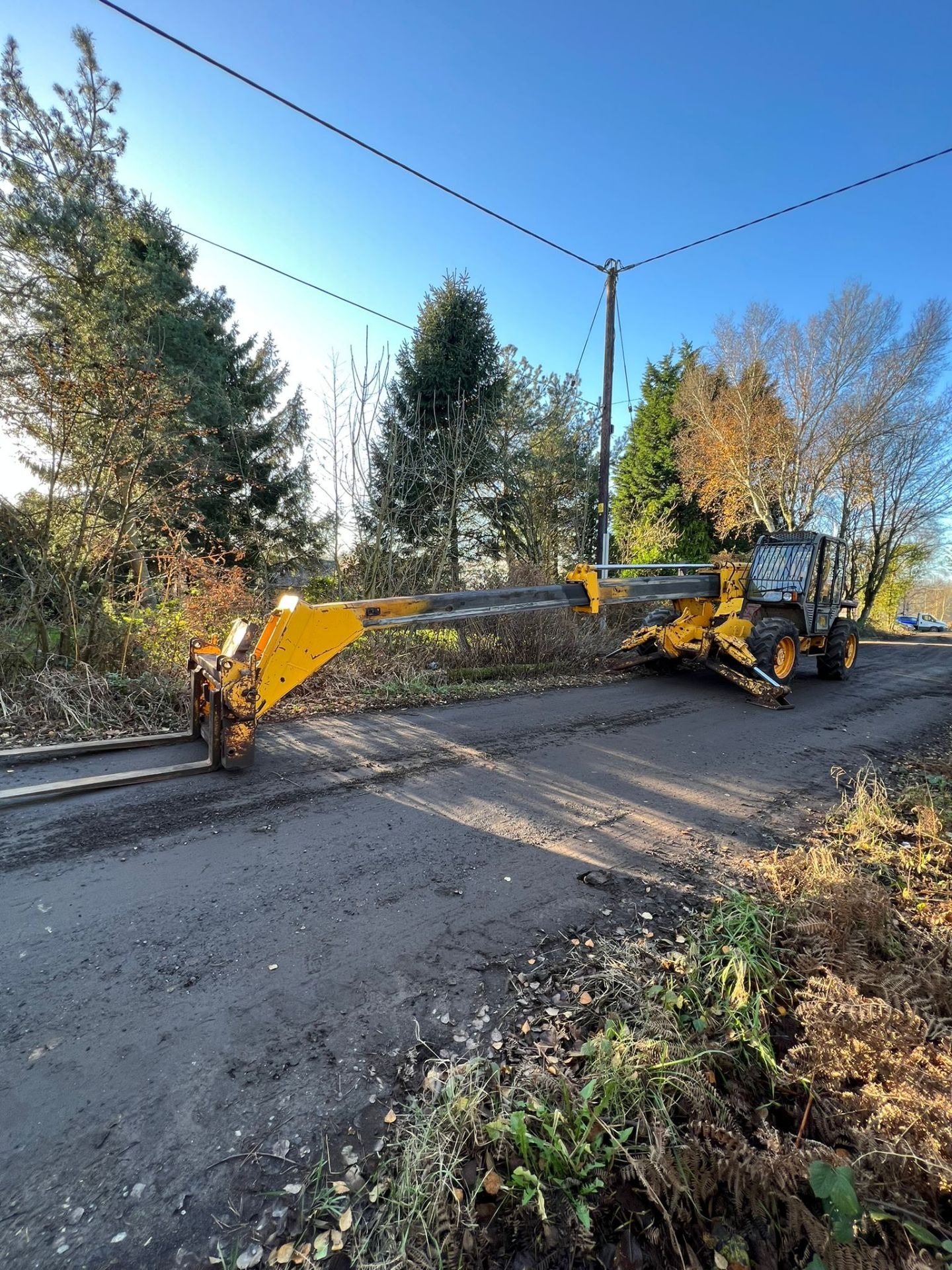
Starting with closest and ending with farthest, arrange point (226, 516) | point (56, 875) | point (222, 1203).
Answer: point (222, 1203) → point (56, 875) → point (226, 516)

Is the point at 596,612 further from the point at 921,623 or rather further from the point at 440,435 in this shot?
the point at 921,623

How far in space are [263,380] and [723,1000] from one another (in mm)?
17281

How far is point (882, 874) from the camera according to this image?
314cm

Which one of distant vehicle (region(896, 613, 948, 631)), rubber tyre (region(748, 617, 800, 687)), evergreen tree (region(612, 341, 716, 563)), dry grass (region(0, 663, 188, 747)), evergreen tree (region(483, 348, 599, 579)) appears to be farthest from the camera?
distant vehicle (region(896, 613, 948, 631))

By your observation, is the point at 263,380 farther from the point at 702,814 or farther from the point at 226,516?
the point at 702,814

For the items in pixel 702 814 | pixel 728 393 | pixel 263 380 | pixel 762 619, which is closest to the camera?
pixel 702 814

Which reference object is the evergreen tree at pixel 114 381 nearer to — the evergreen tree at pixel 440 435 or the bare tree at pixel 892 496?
the evergreen tree at pixel 440 435

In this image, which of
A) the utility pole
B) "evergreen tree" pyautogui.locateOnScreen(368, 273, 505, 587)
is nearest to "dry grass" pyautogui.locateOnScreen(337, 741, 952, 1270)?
"evergreen tree" pyautogui.locateOnScreen(368, 273, 505, 587)

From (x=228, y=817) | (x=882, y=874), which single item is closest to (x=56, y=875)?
(x=228, y=817)

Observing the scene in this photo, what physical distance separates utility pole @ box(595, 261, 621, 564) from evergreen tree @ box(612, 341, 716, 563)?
428 inches

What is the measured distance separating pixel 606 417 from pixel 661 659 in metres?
5.40

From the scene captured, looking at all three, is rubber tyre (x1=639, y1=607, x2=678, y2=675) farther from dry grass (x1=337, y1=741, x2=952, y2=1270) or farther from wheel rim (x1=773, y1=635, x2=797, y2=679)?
dry grass (x1=337, y1=741, x2=952, y2=1270)

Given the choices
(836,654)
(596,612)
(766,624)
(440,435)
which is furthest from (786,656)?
(440,435)

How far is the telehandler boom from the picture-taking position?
4.34 m
